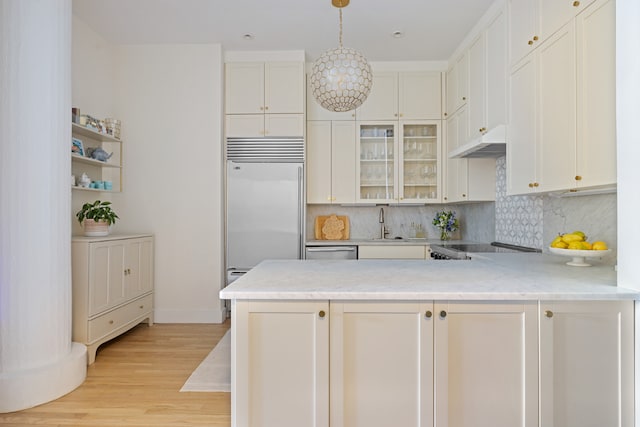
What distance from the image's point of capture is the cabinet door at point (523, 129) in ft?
7.78

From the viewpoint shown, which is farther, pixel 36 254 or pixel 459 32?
pixel 459 32

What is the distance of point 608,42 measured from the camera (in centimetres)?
175

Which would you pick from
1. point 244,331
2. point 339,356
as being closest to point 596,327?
point 339,356

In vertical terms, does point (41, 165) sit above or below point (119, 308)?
above

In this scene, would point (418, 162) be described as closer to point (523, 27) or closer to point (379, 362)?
point (523, 27)

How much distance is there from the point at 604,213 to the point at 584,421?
1374 millimetres

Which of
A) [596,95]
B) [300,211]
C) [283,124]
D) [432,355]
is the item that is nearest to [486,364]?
[432,355]

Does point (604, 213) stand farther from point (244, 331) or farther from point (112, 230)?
point (112, 230)

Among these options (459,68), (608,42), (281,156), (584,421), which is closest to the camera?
(584,421)

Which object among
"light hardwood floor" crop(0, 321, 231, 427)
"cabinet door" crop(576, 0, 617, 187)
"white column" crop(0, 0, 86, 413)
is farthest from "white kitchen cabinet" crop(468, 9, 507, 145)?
"white column" crop(0, 0, 86, 413)

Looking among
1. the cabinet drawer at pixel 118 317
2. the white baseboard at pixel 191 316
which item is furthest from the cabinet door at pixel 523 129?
the cabinet drawer at pixel 118 317

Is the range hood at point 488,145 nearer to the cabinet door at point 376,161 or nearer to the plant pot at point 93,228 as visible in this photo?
the cabinet door at point 376,161

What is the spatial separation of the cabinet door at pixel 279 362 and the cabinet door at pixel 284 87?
297 cm

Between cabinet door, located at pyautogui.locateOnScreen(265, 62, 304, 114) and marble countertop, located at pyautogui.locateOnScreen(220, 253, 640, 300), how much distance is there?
237 cm
